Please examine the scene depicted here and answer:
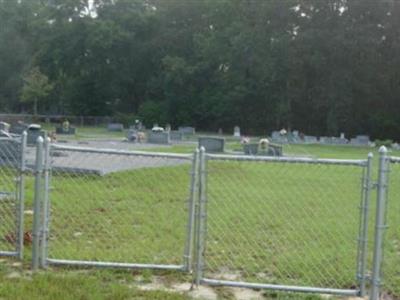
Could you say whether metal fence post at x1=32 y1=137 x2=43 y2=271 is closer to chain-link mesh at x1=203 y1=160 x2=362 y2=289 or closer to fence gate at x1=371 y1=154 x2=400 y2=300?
chain-link mesh at x1=203 y1=160 x2=362 y2=289

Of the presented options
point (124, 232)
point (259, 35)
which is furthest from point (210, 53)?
point (124, 232)

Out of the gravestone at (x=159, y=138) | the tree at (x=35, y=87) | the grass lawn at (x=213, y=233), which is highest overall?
the tree at (x=35, y=87)

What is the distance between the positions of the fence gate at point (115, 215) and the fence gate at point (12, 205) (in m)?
0.25

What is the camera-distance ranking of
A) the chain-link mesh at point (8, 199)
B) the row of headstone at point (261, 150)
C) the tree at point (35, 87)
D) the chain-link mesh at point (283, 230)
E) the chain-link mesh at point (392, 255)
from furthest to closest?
the tree at point (35, 87), the row of headstone at point (261, 150), the chain-link mesh at point (8, 199), the chain-link mesh at point (283, 230), the chain-link mesh at point (392, 255)

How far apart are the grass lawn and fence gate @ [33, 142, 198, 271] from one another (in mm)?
22

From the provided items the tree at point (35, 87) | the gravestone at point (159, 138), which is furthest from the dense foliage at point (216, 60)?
the gravestone at point (159, 138)

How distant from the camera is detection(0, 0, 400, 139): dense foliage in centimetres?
5456

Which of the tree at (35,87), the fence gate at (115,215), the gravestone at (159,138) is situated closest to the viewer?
the fence gate at (115,215)

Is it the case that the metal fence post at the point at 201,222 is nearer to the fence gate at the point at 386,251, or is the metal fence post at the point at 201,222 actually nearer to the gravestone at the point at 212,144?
the fence gate at the point at 386,251

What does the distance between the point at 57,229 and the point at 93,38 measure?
55.3m

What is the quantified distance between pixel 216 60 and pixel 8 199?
50.6 metres

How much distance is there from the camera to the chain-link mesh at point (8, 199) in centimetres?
746

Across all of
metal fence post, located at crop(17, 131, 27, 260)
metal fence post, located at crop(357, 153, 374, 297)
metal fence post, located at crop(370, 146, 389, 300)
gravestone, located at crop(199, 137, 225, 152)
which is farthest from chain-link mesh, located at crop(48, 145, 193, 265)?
gravestone, located at crop(199, 137, 225, 152)

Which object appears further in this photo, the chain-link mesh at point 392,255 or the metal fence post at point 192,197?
the chain-link mesh at point 392,255
